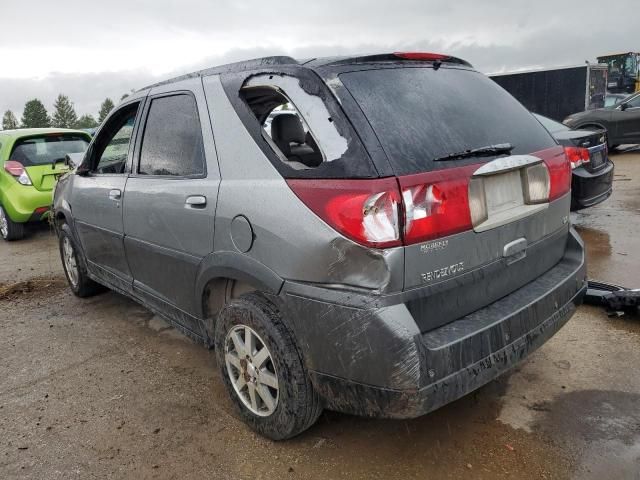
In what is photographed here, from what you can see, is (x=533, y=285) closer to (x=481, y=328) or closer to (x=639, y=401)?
(x=481, y=328)

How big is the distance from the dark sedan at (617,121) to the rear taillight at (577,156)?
25.3ft

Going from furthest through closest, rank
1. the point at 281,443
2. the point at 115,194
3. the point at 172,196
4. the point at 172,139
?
the point at 115,194 < the point at 172,139 < the point at 172,196 < the point at 281,443

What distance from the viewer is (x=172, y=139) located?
303 cm

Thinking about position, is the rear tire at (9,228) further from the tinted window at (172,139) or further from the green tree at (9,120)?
the green tree at (9,120)

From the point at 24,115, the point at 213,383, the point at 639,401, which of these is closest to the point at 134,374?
the point at 213,383

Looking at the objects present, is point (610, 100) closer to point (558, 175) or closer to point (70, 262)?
point (558, 175)

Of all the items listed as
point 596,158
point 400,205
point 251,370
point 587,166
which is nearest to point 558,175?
point 400,205

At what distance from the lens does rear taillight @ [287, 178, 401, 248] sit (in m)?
1.93

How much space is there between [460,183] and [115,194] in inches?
96.8

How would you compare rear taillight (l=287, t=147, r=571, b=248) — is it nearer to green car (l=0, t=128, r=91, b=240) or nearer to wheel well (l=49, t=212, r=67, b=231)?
wheel well (l=49, t=212, r=67, b=231)

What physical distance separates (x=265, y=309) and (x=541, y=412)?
1.53m

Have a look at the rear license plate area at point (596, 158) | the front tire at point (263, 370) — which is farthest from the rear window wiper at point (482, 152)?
the rear license plate area at point (596, 158)

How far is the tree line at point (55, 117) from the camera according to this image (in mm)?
85812

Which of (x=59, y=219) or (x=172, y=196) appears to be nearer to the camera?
(x=172, y=196)
